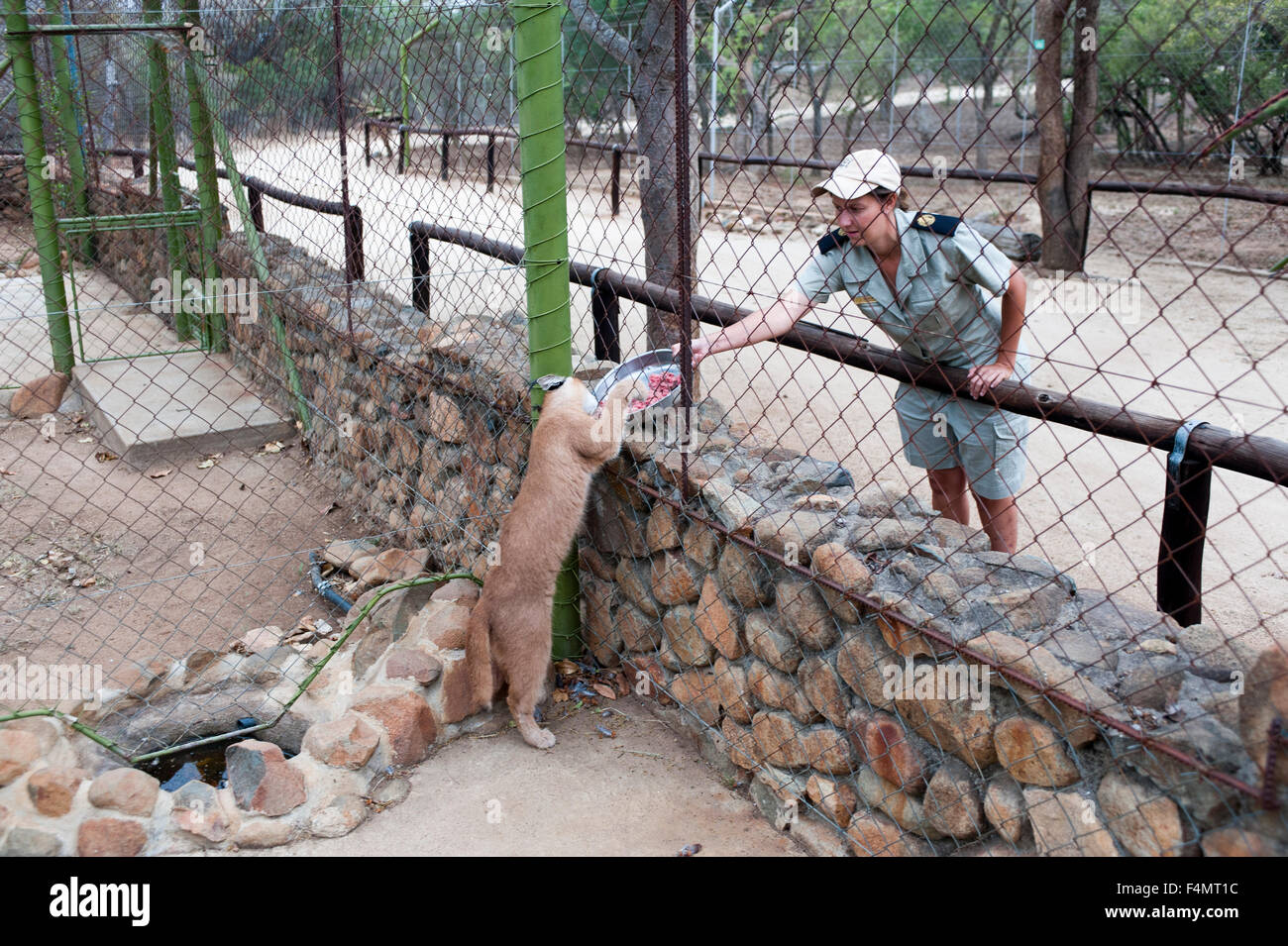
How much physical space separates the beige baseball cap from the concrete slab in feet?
15.2

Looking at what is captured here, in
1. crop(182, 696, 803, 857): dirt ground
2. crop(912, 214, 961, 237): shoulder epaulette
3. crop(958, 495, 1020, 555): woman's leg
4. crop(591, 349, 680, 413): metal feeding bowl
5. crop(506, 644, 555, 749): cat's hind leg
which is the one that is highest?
crop(912, 214, 961, 237): shoulder epaulette

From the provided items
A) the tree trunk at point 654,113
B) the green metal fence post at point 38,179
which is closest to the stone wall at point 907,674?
the tree trunk at point 654,113

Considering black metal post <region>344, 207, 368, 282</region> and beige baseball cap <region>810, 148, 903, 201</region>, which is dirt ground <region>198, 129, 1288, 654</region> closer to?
black metal post <region>344, 207, 368, 282</region>

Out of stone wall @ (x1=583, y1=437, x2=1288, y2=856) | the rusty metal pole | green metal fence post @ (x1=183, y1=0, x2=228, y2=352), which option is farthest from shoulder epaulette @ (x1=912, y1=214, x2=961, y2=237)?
green metal fence post @ (x1=183, y1=0, x2=228, y2=352)

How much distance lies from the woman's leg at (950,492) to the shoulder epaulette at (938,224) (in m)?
1.00

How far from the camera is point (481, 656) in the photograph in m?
3.82

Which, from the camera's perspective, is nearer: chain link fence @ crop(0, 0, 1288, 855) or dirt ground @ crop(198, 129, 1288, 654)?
chain link fence @ crop(0, 0, 1288, 855)

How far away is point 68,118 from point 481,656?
873 centimetres

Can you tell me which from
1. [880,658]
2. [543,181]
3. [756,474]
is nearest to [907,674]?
[880,658]

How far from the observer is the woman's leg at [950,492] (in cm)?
400

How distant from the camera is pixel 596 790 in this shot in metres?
3.53

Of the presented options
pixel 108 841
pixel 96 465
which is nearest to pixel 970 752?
pixel 108 841

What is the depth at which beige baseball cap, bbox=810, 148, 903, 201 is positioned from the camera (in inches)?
126

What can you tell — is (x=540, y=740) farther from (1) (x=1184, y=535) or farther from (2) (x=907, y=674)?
(1) (x=1184, y=535)
